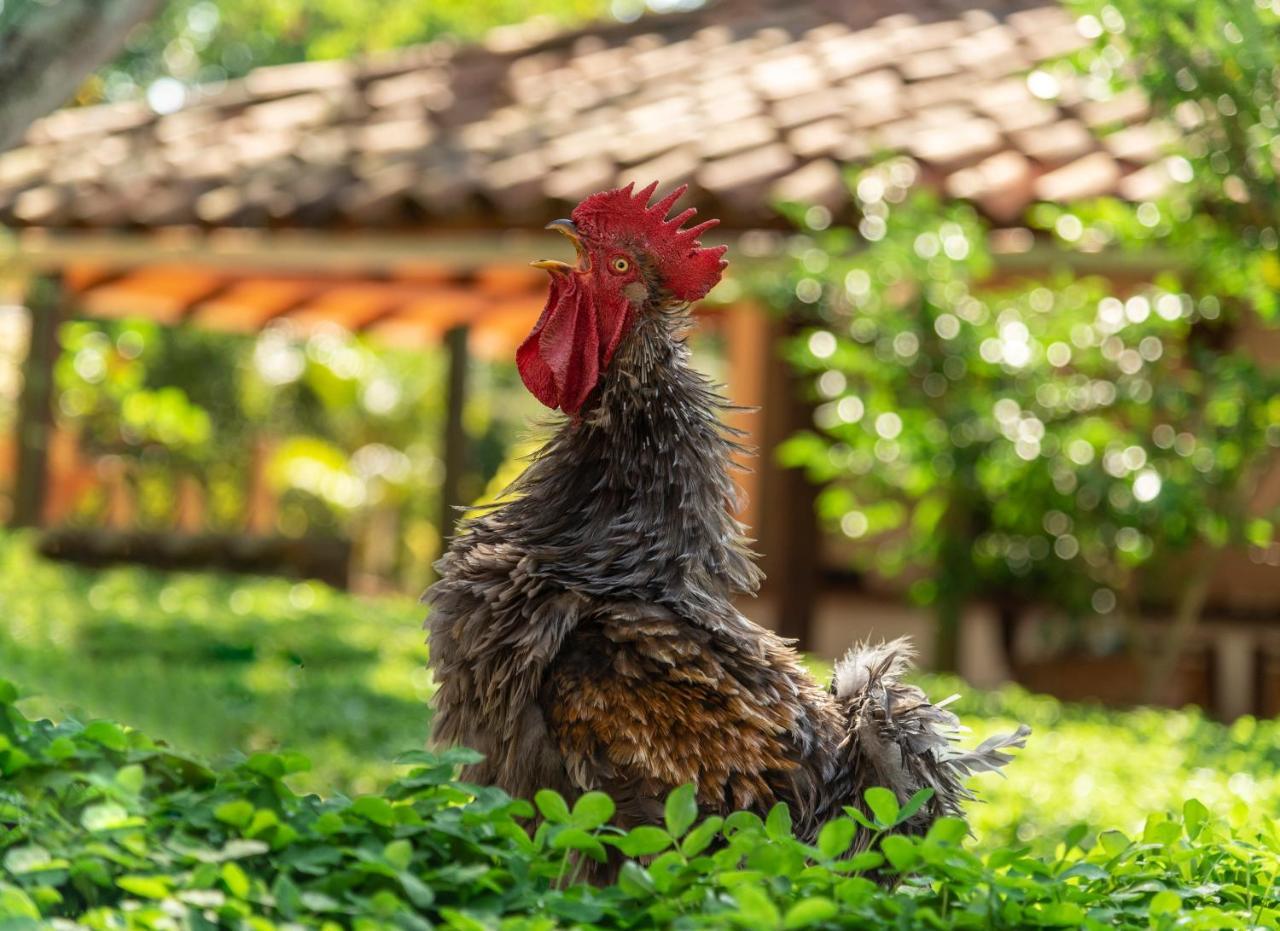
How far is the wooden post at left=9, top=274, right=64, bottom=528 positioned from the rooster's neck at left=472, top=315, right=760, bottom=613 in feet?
37.8

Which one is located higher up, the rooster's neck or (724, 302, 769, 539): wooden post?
(724, 302, 769, 539): wooden post

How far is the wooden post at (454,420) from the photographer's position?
42.8 ft

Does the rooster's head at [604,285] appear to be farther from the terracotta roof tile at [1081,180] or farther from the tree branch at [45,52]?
the terracotta roof tile at [1081,180]

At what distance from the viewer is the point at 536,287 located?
1366 centimetres

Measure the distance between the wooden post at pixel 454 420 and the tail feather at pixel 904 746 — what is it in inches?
364

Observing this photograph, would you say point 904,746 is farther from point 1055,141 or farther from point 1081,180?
point 1055,141

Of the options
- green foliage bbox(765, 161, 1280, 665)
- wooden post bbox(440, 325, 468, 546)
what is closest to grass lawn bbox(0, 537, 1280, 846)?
green foliage bbox(765, 161, 1280, 665)

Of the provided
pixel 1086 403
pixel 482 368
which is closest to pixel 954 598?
pixel 1086 403

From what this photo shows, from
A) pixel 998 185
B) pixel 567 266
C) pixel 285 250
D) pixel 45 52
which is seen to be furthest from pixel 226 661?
pixel 567 266

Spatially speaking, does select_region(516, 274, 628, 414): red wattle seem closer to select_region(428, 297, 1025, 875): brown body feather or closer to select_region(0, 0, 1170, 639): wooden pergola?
select_region(428, 297, 1025, 875): brown body feather

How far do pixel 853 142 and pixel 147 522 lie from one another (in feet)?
37.1

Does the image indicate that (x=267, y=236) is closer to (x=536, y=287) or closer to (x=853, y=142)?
(x=536, y=287)

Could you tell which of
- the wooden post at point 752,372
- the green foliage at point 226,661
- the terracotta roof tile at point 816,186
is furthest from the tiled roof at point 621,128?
the green foliage at point 226,661

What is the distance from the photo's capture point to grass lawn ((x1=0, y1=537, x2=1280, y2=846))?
5457mm
